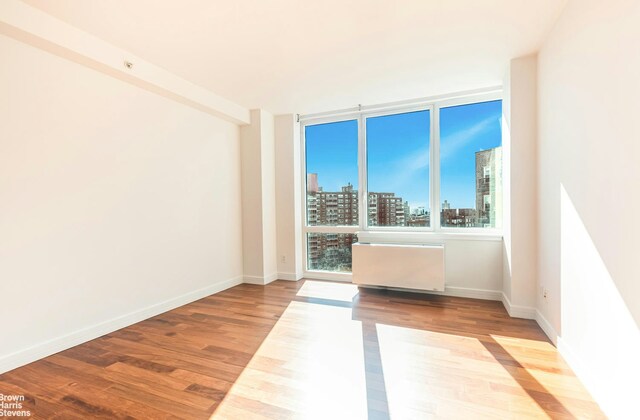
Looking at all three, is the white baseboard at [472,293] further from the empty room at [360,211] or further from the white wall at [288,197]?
the white wall at [288,197]

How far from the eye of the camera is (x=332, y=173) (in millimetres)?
4672

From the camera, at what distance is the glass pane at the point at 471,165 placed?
370 cm

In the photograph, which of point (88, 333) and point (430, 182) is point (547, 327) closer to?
point (430, 182)

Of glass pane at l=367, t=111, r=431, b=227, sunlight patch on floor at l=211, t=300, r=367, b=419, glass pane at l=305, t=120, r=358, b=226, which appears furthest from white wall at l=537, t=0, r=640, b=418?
glass pane at l=305, t=120, r=358, b=226

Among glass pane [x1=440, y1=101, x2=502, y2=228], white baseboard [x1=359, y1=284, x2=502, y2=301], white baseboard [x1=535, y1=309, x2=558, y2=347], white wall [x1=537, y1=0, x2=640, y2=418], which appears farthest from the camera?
glass pane [x1=440, y1=101, x2=502, y2=228]

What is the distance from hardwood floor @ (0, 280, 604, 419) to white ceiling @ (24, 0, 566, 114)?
2.63 meters

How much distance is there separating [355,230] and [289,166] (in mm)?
→ 1448

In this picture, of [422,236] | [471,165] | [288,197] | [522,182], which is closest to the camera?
[522,182]

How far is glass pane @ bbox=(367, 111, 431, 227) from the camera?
4.14m

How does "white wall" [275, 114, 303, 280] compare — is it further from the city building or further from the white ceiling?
the city building

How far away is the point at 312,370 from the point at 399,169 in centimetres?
304

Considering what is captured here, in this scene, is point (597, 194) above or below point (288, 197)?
below

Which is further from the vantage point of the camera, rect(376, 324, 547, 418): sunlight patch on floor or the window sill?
the window sill

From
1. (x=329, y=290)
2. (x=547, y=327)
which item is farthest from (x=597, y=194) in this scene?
(x=329, y=290)
